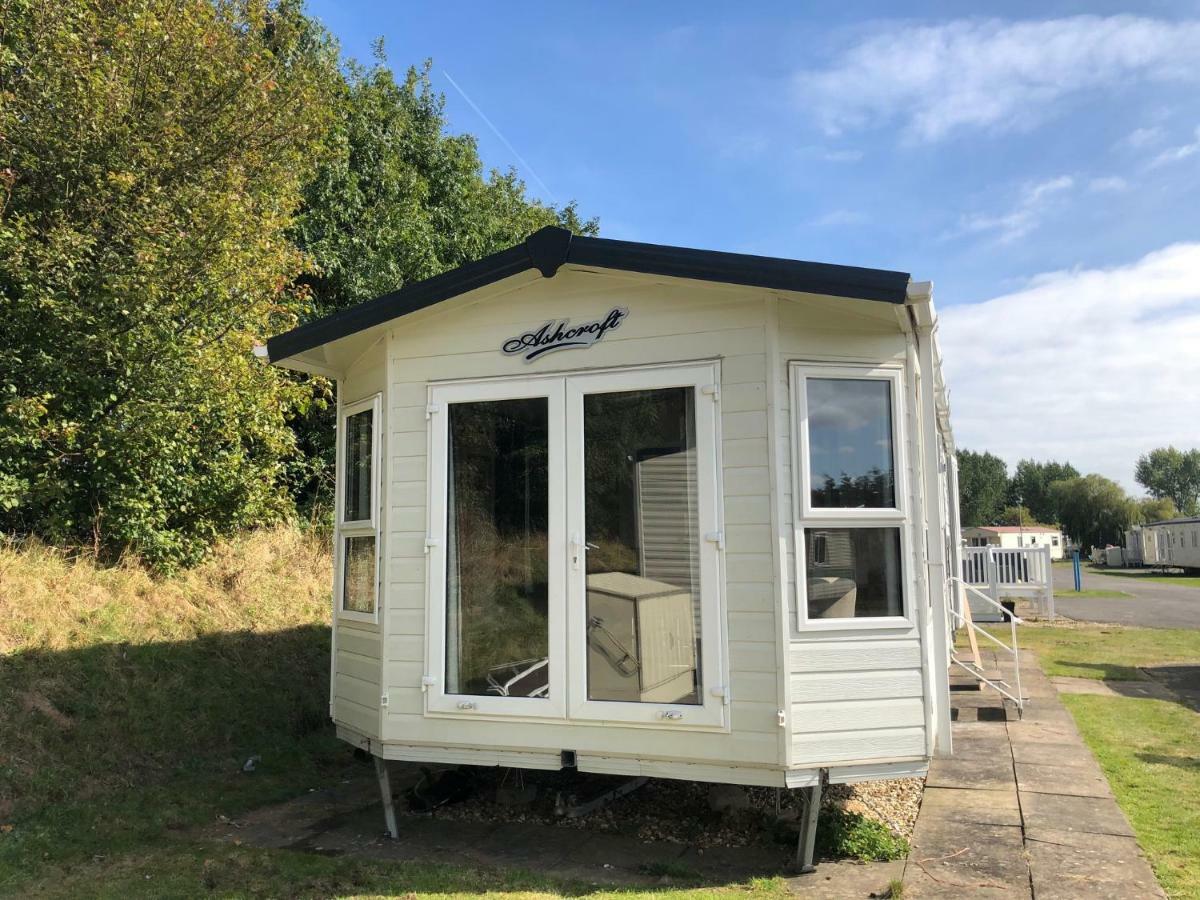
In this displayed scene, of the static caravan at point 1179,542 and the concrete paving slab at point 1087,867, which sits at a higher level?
the static caravan at point 1179,542

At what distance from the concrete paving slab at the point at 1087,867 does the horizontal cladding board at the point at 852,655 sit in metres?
1.09

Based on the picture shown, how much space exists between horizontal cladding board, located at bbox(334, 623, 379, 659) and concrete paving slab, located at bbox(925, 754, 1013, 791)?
139 inches

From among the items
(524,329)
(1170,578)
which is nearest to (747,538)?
(524,329)

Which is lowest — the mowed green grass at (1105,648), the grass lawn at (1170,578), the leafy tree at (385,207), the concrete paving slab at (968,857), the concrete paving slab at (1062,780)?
the concrete paving slab at (968,857)

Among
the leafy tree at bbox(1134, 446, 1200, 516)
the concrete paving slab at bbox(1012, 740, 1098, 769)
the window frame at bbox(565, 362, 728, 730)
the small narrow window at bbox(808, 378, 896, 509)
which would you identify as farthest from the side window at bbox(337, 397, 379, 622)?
the leafy tree at bbox(1134, 446, 1200, 516)

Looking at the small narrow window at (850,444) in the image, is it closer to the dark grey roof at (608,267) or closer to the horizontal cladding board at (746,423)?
the horizontal cladding board at (746,423)

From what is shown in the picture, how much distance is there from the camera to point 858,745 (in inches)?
A: 167

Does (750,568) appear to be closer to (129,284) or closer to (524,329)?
(524,329)

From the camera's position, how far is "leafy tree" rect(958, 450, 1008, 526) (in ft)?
249

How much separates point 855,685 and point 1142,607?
19.6 m

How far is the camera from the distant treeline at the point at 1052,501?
74.2 meters

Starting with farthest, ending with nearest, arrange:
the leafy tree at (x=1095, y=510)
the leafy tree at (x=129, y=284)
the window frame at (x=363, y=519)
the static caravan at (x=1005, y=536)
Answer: the leafy tree at (x=1095, y=510)
the static caravan at (x=1005, y=536)
the leafy tree at (x=129, y=284)
the window frame at (x=363, y=519)

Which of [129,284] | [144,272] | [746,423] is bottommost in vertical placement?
A: [746,423]

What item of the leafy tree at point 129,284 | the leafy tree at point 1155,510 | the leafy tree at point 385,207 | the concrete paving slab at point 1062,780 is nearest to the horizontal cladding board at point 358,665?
the concrete paving slab at point 1062,780
